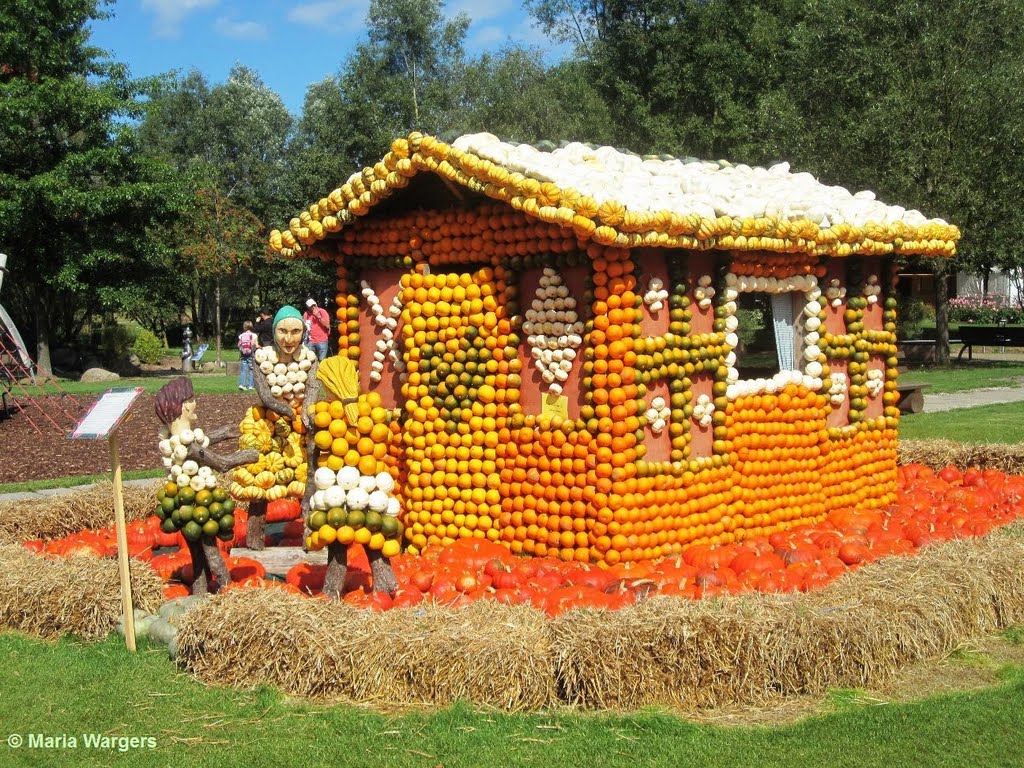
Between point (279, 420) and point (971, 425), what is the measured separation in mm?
12228

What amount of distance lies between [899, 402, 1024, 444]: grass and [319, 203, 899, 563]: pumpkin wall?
6295mm

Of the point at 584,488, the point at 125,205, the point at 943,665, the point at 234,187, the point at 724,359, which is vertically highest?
the point at 234,187

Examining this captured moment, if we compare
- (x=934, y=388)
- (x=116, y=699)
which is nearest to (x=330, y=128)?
(x=934, y=388)

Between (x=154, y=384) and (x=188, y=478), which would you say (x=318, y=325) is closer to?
(x=154, y=384)

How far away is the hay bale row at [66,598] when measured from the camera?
7.03 meters

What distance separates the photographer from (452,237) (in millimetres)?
9328

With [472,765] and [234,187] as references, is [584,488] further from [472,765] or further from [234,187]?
[234,187]

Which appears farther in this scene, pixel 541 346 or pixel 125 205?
pixel 125 205

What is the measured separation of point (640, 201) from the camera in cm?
830

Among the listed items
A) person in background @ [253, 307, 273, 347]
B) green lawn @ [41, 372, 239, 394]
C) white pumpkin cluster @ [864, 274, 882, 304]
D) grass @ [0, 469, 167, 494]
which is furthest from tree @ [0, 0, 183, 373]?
white pumpkin cluster @ [864, 274, 882, 304]

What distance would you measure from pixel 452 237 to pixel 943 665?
531 cm

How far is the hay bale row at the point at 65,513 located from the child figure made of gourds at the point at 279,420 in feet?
5.58

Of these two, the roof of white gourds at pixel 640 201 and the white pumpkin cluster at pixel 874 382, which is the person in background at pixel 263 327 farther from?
the white pumpkin cluster at pixel 874 382

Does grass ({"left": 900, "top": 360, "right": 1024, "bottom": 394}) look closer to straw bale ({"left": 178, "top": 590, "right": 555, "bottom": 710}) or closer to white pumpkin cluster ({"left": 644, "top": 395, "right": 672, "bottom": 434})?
white pumpkin cluster ({"left": 644, "top": 395, "right": 672, "bottom": 434})
